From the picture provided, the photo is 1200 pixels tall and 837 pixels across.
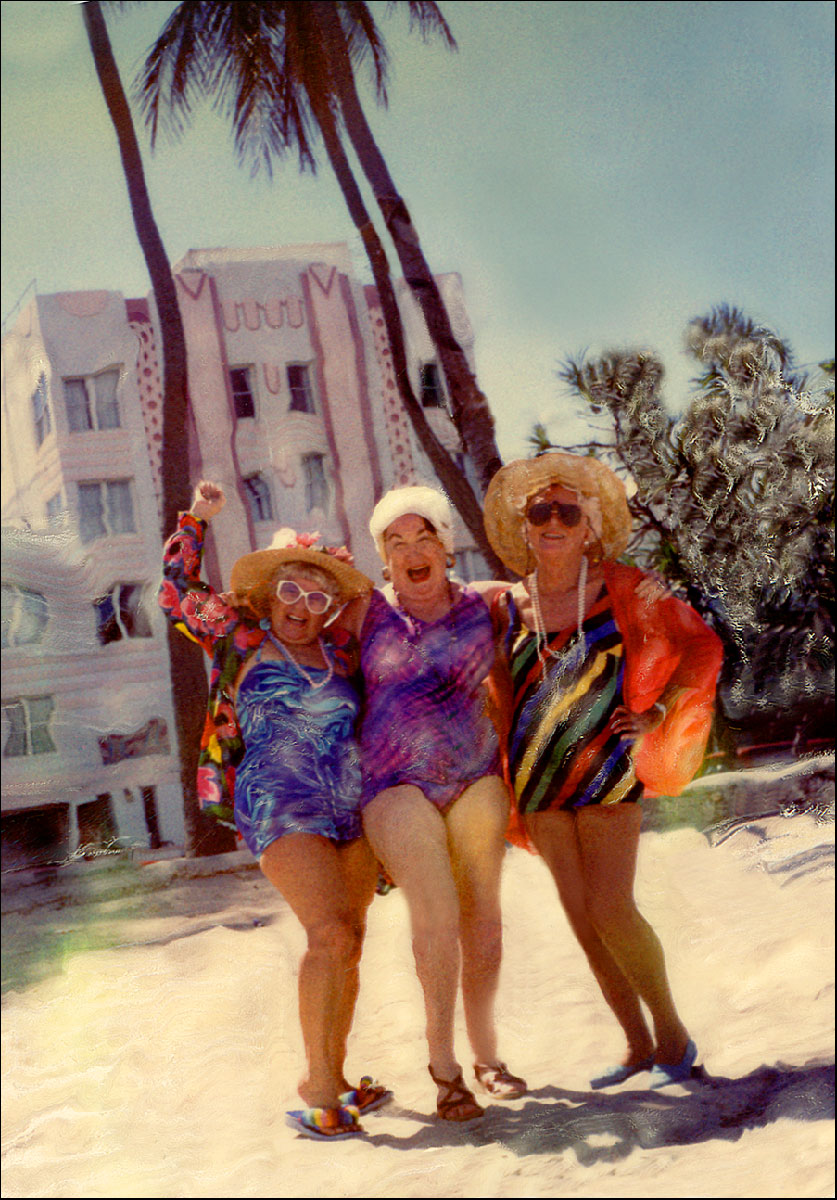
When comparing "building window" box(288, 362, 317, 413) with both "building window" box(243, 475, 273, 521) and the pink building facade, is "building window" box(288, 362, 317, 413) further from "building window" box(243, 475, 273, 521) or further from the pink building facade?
"building window" box(243, 475, 273, 521)

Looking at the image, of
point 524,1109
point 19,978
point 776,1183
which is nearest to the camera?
point 776,1183

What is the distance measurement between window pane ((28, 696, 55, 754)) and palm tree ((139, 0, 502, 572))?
72cm

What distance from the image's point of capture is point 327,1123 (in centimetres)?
141

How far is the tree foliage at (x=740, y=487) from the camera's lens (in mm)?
1376

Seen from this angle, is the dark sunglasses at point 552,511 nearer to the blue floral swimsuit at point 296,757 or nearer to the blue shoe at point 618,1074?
the blue floral swimsuit at point 296,757

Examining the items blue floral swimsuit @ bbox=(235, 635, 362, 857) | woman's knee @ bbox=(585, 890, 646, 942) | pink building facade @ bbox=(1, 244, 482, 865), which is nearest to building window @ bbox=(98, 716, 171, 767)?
pink building facade @ bbox=(1, 244, 482, 865)

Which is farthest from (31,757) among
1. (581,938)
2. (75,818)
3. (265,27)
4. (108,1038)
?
(265,27)

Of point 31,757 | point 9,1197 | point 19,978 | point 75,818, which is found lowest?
point 9,1197

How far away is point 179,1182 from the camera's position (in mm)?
1435

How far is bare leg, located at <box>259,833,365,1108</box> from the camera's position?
1.42 metres

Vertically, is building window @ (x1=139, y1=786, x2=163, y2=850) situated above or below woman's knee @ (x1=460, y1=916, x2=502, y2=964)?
above

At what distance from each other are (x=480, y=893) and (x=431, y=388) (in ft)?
2.36

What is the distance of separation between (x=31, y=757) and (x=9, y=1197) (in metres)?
0.68

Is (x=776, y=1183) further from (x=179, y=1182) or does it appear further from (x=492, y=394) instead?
(x=492, y=394)
